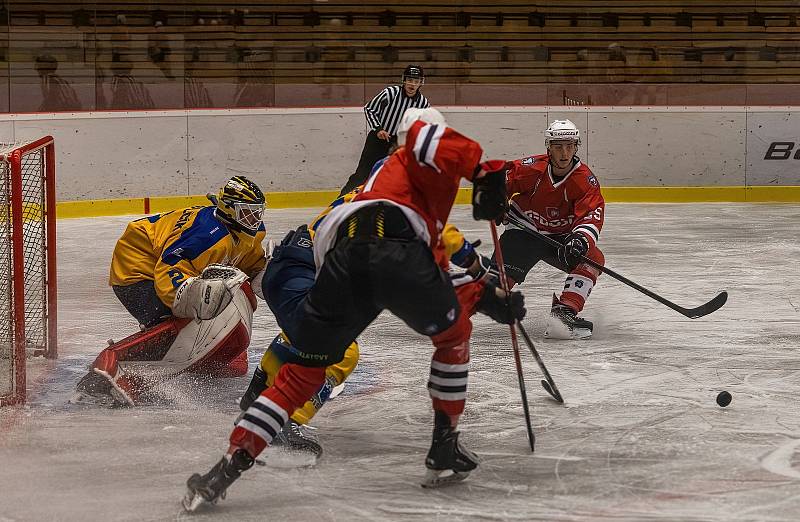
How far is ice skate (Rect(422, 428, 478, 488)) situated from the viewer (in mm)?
3178

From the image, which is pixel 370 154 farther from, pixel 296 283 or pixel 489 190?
pixel 489 190

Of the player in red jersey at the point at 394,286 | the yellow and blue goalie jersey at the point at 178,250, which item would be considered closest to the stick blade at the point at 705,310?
the yellow and blue goalie jersey at the point at 178,250

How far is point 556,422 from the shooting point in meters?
3.85

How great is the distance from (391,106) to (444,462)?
550cm

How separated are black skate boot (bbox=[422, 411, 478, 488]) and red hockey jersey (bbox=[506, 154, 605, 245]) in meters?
2.41

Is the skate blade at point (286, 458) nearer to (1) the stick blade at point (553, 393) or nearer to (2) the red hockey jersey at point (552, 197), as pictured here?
(1) the stick blade at point (553, 393)

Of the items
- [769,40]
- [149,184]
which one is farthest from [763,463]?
[769,40]

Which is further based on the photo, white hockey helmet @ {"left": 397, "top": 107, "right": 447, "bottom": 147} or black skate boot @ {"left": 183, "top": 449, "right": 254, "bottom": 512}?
white hockey helmet @ {"left": 397, "top": 107, "right": 447, "bottom": 147}

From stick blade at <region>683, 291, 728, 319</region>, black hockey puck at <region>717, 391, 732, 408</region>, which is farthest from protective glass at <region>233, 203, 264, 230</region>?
stick blade at <region>683, 291, 728, 319</region>

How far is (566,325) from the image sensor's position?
17.1 ft

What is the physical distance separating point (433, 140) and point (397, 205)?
0.64ft

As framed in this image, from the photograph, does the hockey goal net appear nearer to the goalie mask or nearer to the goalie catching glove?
the goalie catching glove

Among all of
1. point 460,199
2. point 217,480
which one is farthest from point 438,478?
point 460,199

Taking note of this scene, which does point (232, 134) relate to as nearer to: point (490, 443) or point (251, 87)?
point (251, 87)
